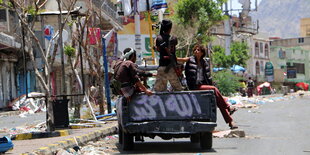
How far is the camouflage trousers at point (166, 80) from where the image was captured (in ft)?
41.3

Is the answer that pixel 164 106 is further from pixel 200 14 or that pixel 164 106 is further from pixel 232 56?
pixel 232 56

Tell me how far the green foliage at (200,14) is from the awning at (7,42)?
15090 mm

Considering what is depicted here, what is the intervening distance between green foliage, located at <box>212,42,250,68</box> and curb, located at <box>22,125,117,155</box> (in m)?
73.8

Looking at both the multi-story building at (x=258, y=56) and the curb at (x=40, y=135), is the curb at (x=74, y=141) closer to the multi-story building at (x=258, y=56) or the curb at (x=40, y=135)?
the curb at (x=40, y=135)

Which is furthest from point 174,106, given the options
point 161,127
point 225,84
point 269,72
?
point 269,72

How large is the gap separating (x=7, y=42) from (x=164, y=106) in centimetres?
3065

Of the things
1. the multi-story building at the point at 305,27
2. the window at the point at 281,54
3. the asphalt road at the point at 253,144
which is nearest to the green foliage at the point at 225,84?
the asphalt road at the point at 253,144

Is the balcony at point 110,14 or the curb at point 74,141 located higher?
the balcony at point 110,14

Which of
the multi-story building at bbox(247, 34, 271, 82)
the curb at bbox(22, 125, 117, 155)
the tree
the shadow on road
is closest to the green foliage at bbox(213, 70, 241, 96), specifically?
the tree

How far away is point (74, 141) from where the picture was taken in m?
13.1

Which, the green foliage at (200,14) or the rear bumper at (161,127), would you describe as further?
the green foliage at (200,14)

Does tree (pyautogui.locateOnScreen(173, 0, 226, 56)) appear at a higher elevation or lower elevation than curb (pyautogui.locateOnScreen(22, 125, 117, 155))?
higher

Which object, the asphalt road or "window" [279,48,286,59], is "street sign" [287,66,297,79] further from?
the asphalt road

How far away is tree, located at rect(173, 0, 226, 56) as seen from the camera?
5369 centimetres
